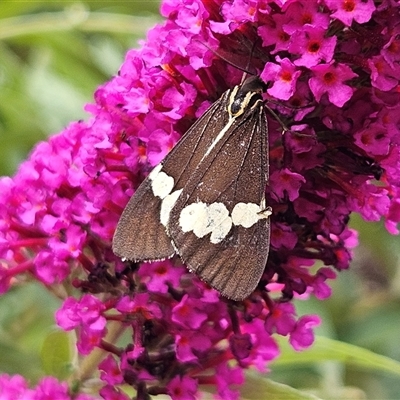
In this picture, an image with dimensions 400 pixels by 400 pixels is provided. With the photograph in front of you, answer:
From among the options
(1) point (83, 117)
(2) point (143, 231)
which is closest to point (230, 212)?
(2) point (143, 231)

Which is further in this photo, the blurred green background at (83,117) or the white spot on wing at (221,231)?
the blurred green background at (83,117)

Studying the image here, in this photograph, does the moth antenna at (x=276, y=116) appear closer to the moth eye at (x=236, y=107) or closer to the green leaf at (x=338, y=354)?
the moth eye at (x=236, y=107)

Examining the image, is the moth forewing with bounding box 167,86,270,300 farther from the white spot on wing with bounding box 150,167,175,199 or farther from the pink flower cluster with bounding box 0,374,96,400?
the pink flower cluster with bounding box 0,374,96,400

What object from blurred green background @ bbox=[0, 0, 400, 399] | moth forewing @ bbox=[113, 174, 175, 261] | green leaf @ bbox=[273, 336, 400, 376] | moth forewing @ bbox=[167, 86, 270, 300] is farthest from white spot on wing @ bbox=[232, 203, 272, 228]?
blurred green background @ bbox=[0, 0, 400, 399]

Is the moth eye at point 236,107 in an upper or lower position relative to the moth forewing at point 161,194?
upper

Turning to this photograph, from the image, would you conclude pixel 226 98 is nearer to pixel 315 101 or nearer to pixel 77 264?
pixel 315 101

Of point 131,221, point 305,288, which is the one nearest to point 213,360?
point 305,288

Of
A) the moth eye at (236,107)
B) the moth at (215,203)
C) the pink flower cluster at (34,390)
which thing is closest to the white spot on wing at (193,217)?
the moth at (215,203)

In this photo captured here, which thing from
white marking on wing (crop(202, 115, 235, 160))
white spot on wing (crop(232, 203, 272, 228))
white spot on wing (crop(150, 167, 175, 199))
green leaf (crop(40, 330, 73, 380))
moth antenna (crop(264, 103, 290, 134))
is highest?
moth antenna (crop(264, 103, 290, 134))

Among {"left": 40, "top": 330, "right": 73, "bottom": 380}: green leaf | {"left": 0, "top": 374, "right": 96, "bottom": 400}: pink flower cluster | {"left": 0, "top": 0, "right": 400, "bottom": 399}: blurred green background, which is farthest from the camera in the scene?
{"left": 0, "top": 0, "right": 400, "bottom": 399}: blurred green background
